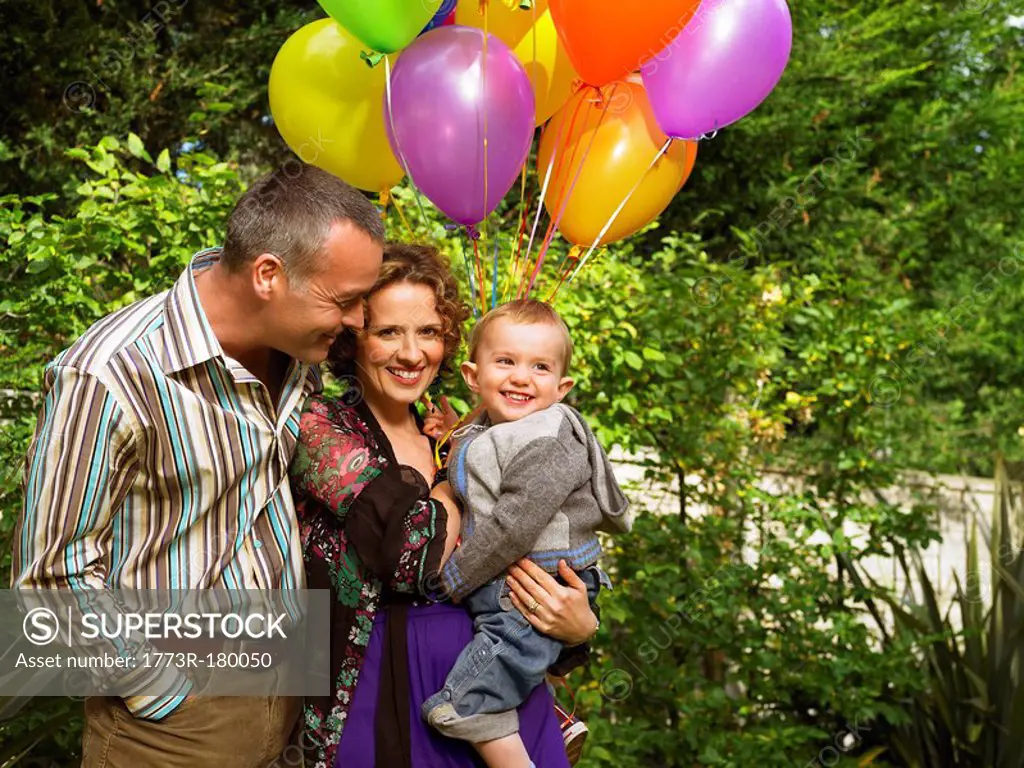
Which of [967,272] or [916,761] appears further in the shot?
[967,272]

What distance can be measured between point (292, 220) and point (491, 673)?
840mm

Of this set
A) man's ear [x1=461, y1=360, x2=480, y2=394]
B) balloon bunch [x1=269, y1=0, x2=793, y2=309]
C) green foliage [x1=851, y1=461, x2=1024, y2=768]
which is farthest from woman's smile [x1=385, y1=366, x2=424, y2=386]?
green foliage [x1=851, y1=461, x2=1024, y2=768]

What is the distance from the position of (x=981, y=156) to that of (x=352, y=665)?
10.2 m

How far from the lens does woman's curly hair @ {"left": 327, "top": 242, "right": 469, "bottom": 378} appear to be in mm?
1938

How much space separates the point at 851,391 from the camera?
430cm

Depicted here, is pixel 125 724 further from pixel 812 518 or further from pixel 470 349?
pixel 812 518

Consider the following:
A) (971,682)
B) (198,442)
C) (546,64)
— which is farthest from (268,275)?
(971,682)

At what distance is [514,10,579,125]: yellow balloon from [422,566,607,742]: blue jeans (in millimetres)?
1250

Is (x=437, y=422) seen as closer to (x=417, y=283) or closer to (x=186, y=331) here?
(x=417, y=283)

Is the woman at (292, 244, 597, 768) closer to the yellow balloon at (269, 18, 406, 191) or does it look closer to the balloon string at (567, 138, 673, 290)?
the yellow balloon at (269, 18, 406, 191)

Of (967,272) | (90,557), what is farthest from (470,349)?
(967,272)

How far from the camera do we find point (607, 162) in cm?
247

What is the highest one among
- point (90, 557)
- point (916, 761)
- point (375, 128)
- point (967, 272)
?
point (967, 272)

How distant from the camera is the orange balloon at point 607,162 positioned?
2.48 m
